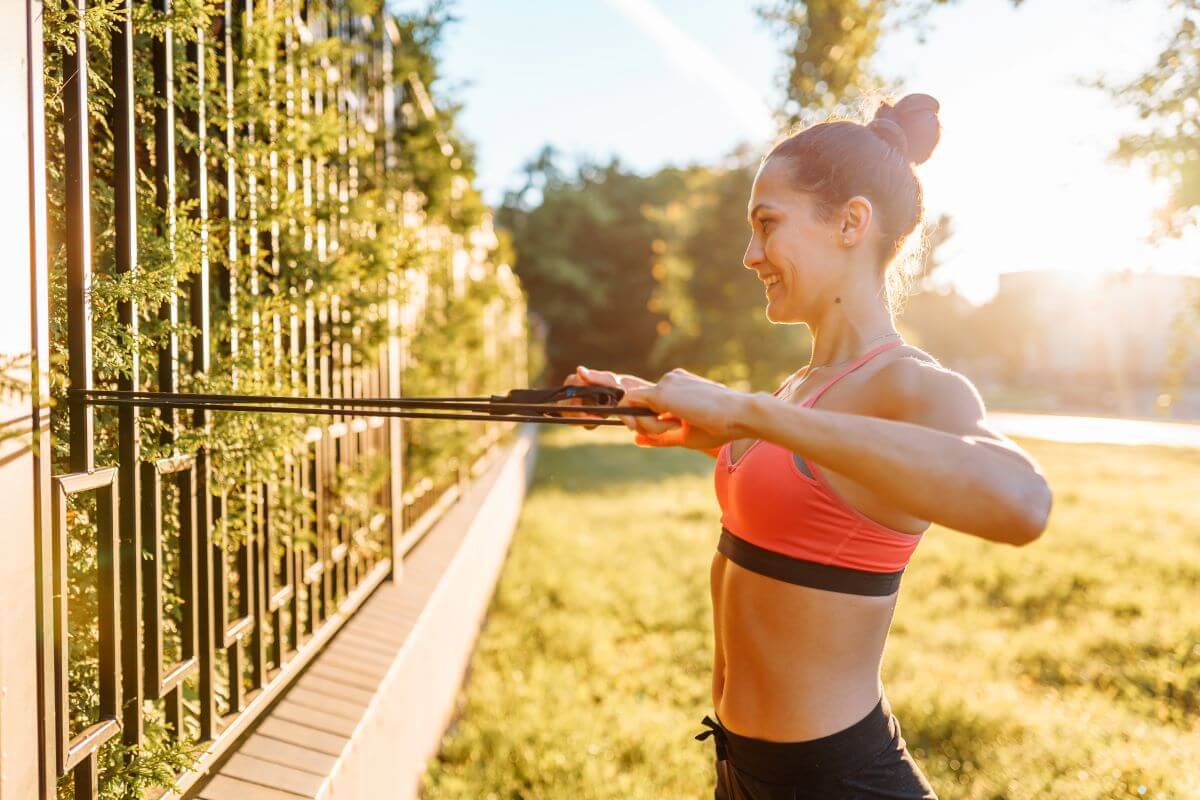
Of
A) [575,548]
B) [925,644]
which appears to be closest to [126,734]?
[925,644]

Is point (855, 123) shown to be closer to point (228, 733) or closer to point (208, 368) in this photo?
point (208, 368)

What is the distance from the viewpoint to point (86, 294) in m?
1.58

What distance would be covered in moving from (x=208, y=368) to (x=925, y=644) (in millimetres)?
5040

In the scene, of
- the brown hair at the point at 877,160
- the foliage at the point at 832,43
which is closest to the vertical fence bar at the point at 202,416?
the brown hair at the point at 877,160

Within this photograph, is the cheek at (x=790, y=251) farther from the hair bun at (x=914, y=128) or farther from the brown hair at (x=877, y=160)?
the hair bun at (x=914, y=128)

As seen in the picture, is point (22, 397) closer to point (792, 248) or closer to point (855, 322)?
point (792, 248)

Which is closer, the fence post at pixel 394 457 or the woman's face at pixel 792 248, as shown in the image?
the woman's face at pixel 792 248

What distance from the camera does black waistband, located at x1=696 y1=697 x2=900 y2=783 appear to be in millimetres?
1586

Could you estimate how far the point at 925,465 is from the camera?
43.8 inches

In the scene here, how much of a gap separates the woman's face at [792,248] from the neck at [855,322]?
0.03 m

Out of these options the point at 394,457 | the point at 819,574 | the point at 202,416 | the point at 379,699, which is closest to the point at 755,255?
the point at 819,574

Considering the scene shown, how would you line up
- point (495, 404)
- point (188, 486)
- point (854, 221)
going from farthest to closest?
1. point (188, 486)
2. point (854, 221)
3. point (495, 404)

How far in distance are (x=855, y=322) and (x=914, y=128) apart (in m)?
0.41

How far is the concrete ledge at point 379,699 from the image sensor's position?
7.83 ft
